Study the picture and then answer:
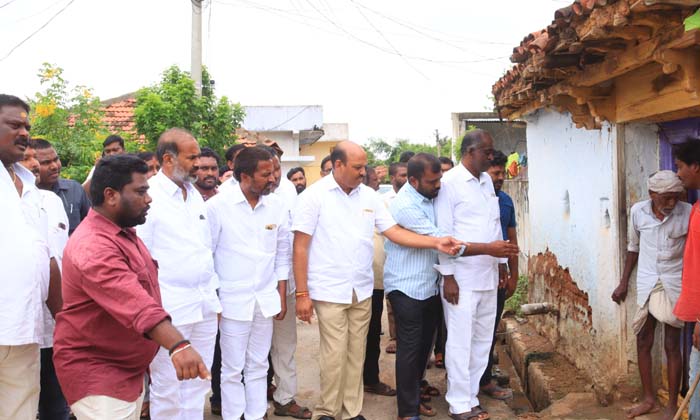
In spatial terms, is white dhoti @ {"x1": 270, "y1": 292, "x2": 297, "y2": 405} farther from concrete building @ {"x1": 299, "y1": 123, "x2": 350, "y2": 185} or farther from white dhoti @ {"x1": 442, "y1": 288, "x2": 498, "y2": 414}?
concrete building @ {"x1": 299, "y1": 123, "x2": 350, "y2": 185}

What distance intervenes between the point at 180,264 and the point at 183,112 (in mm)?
7061

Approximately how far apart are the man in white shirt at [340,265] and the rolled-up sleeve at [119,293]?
2200 mm

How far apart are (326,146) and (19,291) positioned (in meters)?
33.7

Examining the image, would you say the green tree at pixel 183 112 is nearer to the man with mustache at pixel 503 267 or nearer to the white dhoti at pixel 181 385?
the man with mustache at pixel 503 267

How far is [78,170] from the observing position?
28.8 ft

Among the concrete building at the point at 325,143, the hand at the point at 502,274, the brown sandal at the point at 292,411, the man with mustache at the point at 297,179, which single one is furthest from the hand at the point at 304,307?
the concrete building at the point at 325,143

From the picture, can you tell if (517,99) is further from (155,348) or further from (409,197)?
(155,348)

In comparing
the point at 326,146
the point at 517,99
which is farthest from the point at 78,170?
the point at 326,146

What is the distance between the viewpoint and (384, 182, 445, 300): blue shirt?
509 centimetres

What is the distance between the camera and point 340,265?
4.94 m

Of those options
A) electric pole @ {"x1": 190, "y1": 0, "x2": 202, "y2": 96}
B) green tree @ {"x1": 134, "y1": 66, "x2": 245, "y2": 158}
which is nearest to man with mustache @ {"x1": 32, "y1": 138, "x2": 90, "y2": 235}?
green tree @ {"x1": 134, "y1": 66, "x2": 245, "y2": 158}

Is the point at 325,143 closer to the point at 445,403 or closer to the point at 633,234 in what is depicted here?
the point at 445,403

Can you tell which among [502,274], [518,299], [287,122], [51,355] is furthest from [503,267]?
[287,122]

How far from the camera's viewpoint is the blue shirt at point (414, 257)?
5.09m
